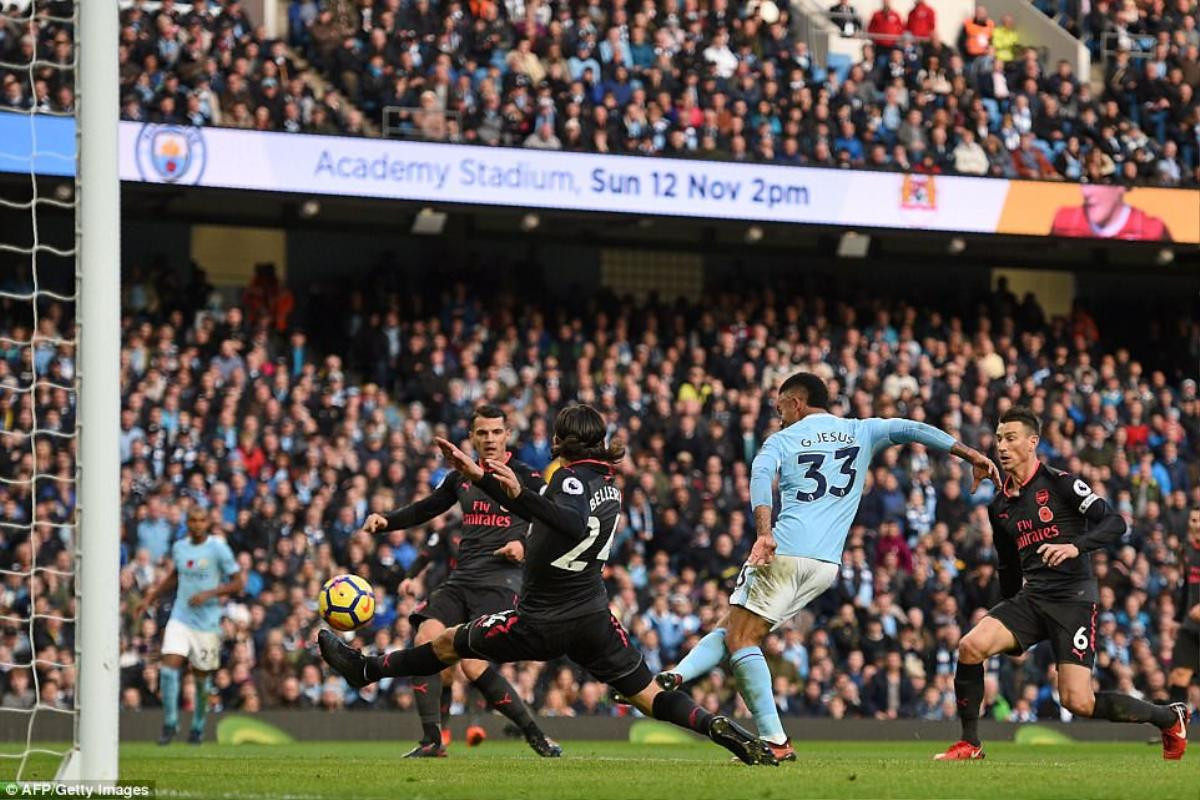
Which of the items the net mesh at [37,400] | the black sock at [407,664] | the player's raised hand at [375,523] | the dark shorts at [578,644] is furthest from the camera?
the net mesh at [37,400]

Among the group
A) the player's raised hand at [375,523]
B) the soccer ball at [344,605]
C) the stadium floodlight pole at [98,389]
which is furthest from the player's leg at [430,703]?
the stadium floodlight pole at [98,389]

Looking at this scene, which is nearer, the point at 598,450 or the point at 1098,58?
the point at 598,450

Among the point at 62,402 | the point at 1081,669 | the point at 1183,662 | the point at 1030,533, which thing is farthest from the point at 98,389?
the point at 62,402

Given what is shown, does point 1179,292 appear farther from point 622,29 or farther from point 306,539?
point 306,539

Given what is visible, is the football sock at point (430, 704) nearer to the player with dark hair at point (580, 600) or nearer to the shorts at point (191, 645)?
the player with dark hair at point (580, 600)

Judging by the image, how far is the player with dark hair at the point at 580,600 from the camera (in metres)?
10.2

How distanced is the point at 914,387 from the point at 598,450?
→ 1654 centimetres

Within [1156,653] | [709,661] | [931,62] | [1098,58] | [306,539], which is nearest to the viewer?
[709,661]

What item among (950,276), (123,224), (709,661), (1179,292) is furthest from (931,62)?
(709,661)

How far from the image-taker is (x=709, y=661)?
11500 mm

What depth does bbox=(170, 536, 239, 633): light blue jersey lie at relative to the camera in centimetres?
1650

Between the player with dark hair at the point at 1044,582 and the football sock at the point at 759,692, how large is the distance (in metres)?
1.41

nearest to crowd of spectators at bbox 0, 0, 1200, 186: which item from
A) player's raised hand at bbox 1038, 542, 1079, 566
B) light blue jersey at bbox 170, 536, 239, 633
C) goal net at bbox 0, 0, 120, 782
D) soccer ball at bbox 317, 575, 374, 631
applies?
goal net at bbox 0, 0, 120, 782

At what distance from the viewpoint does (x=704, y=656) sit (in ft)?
37.7
